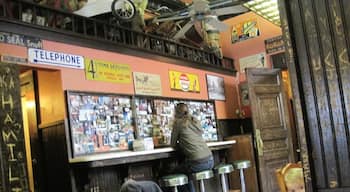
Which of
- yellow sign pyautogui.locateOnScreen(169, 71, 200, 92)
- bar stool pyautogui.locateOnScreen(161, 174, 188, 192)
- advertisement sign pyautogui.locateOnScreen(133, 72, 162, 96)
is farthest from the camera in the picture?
yellow sign pyautogui.locateOnScreen(169, 71, 200, 92)

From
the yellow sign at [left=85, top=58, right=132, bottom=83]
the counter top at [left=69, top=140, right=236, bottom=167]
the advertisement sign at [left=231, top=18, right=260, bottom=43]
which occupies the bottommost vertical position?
the counter top at [left=69, top=140, right=236, bottom=167]

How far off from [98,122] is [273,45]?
4237 mm

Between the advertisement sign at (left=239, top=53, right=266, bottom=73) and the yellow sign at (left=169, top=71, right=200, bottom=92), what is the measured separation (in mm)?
1620

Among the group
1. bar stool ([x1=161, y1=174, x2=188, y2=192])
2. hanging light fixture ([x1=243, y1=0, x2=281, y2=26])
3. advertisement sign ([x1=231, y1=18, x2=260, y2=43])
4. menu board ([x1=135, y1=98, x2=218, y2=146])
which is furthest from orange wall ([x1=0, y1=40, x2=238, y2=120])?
hanging light fixture ([x1=243, y1=0, x2=281, y2=26])

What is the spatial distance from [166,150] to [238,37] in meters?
3.87

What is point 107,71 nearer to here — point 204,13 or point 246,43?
point 204,13

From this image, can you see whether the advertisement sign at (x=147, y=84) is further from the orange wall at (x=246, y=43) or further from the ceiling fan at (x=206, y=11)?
the orange wall at (x=246, y=43)

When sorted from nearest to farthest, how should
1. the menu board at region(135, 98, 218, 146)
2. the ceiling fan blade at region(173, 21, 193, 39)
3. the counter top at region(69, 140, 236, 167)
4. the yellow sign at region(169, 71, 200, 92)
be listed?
the counter top at region(69, 140, 236, 167) → the menu board at region(135, 98, 218, 146) → the ceiling fan blade at region(173, 21, 193, 39) → the yellow sign at region(169, 71, 200, 92)

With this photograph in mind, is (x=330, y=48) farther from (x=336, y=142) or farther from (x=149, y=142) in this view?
(x=149, y=142)

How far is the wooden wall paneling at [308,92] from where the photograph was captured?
119 centimetres

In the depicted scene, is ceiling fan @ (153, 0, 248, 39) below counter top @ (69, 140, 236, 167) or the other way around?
the other way around

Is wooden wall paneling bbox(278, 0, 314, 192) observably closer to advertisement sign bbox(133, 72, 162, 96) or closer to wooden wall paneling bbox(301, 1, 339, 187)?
wooden wall paneling bbox(301, 1, 339, 187)

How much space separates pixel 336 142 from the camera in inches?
46.3

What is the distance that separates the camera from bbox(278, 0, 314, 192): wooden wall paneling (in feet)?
3.94
